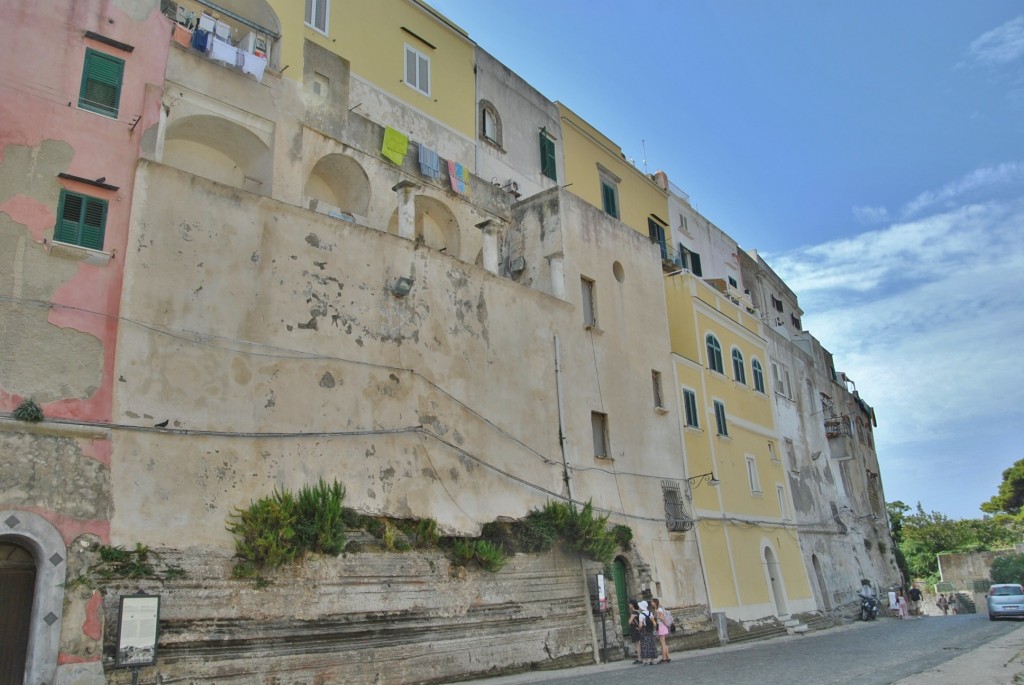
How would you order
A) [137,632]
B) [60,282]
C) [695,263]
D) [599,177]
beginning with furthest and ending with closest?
[695,263], [599,177], [60,282], [137,632]

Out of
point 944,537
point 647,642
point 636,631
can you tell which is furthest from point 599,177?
point 944,537

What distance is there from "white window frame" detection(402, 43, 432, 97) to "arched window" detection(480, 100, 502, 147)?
2394mm

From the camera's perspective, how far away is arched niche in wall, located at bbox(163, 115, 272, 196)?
56.2 feet

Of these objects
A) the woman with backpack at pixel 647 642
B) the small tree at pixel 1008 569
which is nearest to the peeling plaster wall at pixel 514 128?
the woman with backpack at pixel 647 642

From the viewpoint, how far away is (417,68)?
23312 mm

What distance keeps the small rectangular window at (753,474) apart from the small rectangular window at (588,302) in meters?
9.70

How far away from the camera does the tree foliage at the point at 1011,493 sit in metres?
63.0

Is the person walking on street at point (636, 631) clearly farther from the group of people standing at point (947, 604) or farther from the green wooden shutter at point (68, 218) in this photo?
the group of people standing at point (947, 604)

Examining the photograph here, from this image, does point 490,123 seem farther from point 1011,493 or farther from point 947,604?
point 1011,493

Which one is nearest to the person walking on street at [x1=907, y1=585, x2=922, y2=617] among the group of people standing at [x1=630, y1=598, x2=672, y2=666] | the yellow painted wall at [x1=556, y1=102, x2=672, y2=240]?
the yellow painted wall at [x1=556, y1=102, x2=672, y2=240]

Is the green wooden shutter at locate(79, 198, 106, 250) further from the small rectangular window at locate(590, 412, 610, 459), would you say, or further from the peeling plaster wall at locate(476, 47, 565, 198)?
the peeling plaster wall at locate(476, 47, 565, 198)

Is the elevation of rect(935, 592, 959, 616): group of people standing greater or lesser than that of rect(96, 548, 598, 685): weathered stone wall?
lesser

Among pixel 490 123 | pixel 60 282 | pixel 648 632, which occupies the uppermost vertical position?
pixel 490 123

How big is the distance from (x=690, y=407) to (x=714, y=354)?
335 cm
